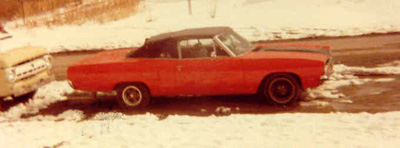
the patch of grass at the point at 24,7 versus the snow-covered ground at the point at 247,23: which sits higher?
the patch of grass at the point at 24,7

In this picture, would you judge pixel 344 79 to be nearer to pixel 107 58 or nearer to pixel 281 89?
pixel 281 89

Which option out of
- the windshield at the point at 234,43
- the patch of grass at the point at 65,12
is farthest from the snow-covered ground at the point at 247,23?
the windshield at the point at 234,43

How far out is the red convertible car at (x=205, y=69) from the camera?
7.56 m

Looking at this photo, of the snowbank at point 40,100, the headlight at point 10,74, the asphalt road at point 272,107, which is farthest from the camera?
the snowbank at point 40,100

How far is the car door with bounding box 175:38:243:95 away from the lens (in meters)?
7.66

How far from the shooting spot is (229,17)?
63.8 feet

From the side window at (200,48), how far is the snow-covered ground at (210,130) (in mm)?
1150

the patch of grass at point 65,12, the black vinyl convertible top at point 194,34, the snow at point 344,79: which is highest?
the patch of grass at point 65,12

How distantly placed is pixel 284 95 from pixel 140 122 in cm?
241

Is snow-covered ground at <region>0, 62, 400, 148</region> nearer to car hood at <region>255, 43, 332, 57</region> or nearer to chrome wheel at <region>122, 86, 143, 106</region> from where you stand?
chrome wheel at <region>122, 86, 143, 106</region>

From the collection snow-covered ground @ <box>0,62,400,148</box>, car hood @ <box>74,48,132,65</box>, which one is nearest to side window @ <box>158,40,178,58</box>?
car hood @ <box>74,48,132,65</box>

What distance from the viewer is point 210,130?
648 centimetres

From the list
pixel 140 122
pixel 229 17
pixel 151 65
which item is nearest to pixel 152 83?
pixel 151 65

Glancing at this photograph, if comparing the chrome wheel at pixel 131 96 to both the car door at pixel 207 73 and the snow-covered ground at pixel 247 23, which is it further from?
the snow-covered ground at pixel 247 23
